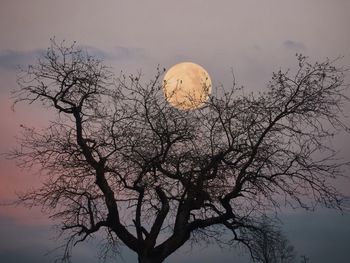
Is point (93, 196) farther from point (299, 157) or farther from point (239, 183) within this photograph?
point (299, 157)

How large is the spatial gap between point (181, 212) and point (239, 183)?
2.31m

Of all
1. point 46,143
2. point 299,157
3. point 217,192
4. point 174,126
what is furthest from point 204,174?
point 46,143

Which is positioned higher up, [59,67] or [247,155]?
[59,67]

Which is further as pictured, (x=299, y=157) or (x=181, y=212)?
(x=181, y=212)

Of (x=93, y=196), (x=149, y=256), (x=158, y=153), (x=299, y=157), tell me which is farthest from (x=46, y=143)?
(x=299, y=157)

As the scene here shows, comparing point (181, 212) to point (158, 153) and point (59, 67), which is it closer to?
point (158, 153)

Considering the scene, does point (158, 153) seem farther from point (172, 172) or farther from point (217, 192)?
point (217, 192)

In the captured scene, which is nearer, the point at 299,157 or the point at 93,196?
the point at 299,157

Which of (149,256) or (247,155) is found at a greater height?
(247,155)

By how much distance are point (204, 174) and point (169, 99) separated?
9.20ft

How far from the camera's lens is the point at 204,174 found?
16.6 meters

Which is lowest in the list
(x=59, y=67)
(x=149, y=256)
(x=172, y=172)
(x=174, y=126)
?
(x=149, y=256)

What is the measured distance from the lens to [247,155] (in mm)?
16516

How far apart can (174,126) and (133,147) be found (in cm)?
157
